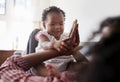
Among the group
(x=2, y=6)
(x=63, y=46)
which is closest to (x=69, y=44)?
(x=63, y=46)

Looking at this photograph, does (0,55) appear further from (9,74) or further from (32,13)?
(9,74)

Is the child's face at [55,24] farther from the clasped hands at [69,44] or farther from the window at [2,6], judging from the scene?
the window at [2,6]

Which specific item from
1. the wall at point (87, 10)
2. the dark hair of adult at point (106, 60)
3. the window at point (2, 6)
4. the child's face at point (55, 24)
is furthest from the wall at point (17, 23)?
the dark hair of adult at point (106, 60)

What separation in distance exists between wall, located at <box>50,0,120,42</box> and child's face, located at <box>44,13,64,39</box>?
0.51 meters

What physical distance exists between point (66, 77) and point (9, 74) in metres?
0.27

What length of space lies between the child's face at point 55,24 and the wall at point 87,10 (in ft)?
1.66

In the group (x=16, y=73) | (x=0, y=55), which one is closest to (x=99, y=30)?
(x=16, y=73)

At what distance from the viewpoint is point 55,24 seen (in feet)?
5.20

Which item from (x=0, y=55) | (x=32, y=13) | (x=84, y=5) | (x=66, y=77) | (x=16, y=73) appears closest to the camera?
(x=66, y=77)

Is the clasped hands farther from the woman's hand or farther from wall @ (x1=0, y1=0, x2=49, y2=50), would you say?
wall @ (x1=0, y1=0, x2=49, y2=50)

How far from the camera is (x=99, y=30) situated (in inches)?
17.8

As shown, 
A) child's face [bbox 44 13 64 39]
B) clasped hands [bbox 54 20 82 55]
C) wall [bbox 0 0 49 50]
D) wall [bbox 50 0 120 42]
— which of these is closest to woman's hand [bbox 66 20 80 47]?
clasped hands [bbox 54 20 82 55]

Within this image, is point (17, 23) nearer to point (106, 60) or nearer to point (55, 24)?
point (55, 24)

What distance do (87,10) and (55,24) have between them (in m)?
1.31
